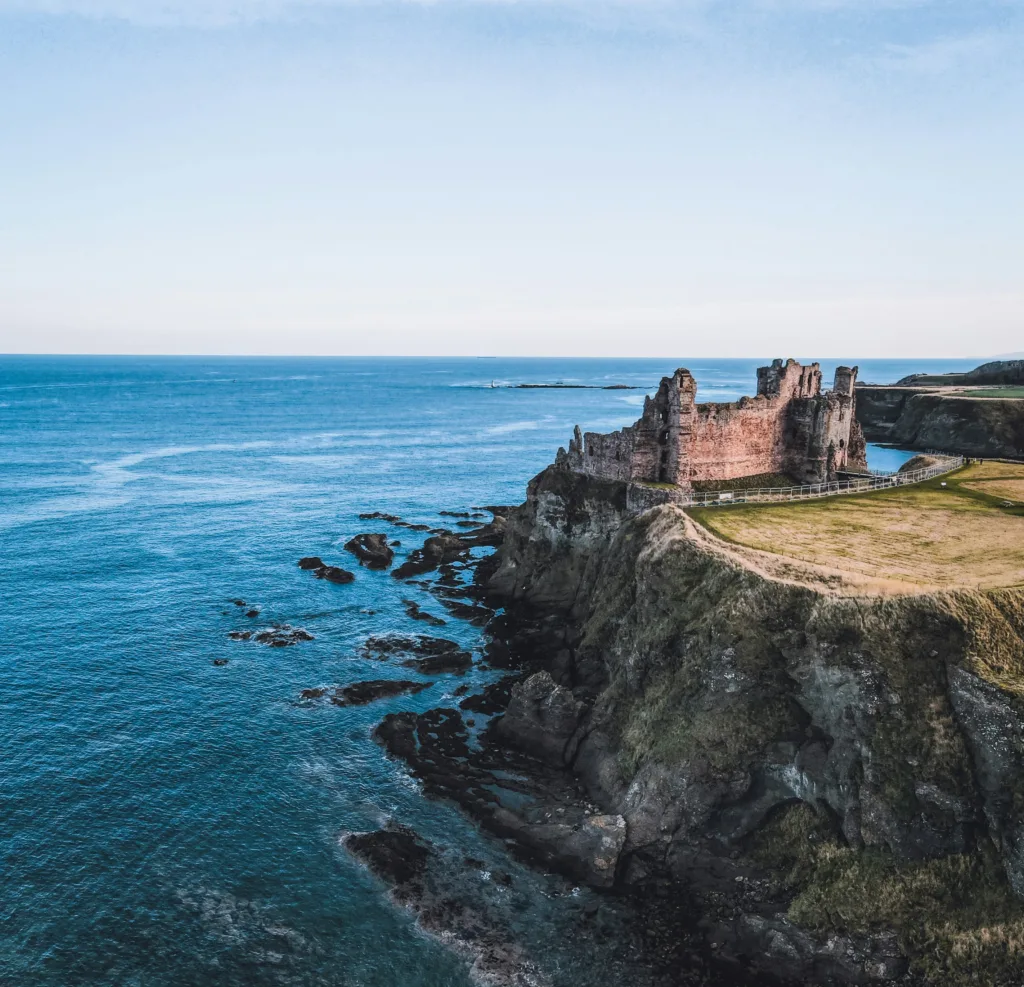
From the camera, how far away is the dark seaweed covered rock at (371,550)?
231 feet

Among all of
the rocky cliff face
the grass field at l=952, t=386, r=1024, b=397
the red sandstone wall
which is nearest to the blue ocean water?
the rocky cliff face

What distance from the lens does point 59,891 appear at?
30078 mm

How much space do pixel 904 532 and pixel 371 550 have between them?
44.8m

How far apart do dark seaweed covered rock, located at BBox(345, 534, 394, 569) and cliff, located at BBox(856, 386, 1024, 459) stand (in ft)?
275

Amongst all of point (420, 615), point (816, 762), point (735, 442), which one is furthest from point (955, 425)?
point (816, 762)

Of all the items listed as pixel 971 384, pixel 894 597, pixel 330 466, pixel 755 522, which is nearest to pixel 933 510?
pixel 755 522

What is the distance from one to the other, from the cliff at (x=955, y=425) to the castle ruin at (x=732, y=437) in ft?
193

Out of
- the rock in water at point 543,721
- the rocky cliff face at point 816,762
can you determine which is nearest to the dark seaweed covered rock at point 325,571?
the rock in water at point 543,721

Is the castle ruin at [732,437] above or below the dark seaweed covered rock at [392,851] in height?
above

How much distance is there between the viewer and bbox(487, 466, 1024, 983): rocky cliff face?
28.1 m

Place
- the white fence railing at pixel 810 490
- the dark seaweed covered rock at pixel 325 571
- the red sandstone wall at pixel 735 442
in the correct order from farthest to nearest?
the dark seaweed covered rock at pixel 325 571
the red sandstone wall at pixel 735 442
the white fence railing at pixel 810 490

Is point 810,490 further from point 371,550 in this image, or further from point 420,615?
point 371,550

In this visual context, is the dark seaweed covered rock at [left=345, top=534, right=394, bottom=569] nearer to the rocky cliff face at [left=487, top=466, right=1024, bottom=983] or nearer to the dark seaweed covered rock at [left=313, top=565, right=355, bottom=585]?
the dark seaweed covered rock at [left=313, top=565, right=355, bottom=585]

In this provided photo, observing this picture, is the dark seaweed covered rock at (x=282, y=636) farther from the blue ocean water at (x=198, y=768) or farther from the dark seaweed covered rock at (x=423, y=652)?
the dark seaweed covered rock at (x=423, y=652)
